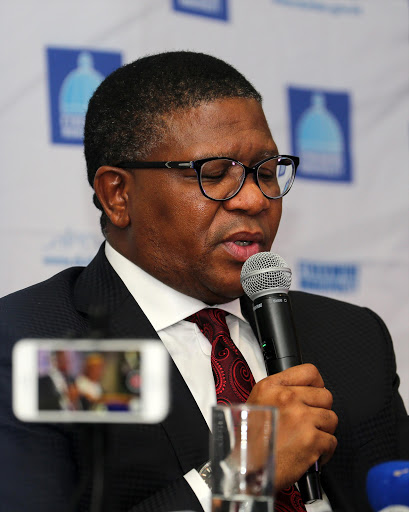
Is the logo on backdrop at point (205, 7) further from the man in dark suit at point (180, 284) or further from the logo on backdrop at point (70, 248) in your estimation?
the logo on backdrop at point (70, 248)

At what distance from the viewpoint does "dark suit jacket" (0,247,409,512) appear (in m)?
1.71

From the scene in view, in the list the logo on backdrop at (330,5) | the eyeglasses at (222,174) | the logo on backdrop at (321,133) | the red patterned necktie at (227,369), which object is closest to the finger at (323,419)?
the red patterned necktie at (227,369)

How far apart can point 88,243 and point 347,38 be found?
4.64 feet

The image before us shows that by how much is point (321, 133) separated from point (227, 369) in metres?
1.47

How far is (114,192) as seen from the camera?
7.60 feet

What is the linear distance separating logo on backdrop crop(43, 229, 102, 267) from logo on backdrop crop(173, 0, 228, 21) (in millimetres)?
950

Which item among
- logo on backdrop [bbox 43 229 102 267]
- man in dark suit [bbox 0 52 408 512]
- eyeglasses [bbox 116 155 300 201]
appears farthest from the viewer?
logo on backdrop [bbox 43 229 102 267]

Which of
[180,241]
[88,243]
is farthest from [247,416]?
[88,243]

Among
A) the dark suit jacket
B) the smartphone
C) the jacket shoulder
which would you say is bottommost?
the dark suit jacket

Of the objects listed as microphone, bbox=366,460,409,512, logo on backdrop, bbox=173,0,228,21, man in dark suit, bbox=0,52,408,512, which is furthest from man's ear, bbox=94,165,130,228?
microphone, bbox=366,460,409,512

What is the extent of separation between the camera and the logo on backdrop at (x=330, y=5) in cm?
322

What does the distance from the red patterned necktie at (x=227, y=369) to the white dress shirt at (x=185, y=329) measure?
0.09ft

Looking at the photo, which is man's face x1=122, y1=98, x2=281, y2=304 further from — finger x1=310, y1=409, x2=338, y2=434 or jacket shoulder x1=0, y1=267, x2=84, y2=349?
finger x1=310, y1=409, x2=338, y2=434

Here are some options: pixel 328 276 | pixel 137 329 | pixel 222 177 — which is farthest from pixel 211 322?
pixel 328 276
